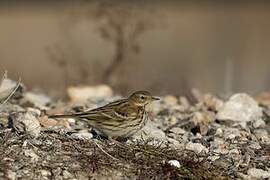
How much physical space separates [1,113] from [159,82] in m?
5.83

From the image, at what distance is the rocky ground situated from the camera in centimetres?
827

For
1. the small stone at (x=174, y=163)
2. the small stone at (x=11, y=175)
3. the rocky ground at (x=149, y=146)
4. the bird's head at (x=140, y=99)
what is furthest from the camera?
the bird's head at (x=140, y=99)

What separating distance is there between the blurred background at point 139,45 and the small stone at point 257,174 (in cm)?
538

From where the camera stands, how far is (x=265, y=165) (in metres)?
9.12

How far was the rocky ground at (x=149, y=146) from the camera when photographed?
325 inches

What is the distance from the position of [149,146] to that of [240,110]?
2.76 m

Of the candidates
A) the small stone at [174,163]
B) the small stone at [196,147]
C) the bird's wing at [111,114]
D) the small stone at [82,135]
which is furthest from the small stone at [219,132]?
the small stone at [174,163]

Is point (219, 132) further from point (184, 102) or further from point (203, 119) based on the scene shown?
point (184, 102)

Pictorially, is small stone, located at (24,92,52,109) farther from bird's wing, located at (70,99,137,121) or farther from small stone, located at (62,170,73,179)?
small stone, located at (62,170,73,179)

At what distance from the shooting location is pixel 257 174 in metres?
8.76

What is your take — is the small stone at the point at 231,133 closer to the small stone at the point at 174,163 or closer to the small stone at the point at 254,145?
the small stone at the point at 254,145

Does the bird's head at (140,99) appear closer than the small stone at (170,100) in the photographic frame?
Yes

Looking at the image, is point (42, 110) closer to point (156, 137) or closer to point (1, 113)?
point (1, 113)

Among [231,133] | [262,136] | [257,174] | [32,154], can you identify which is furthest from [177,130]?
[32,154]
